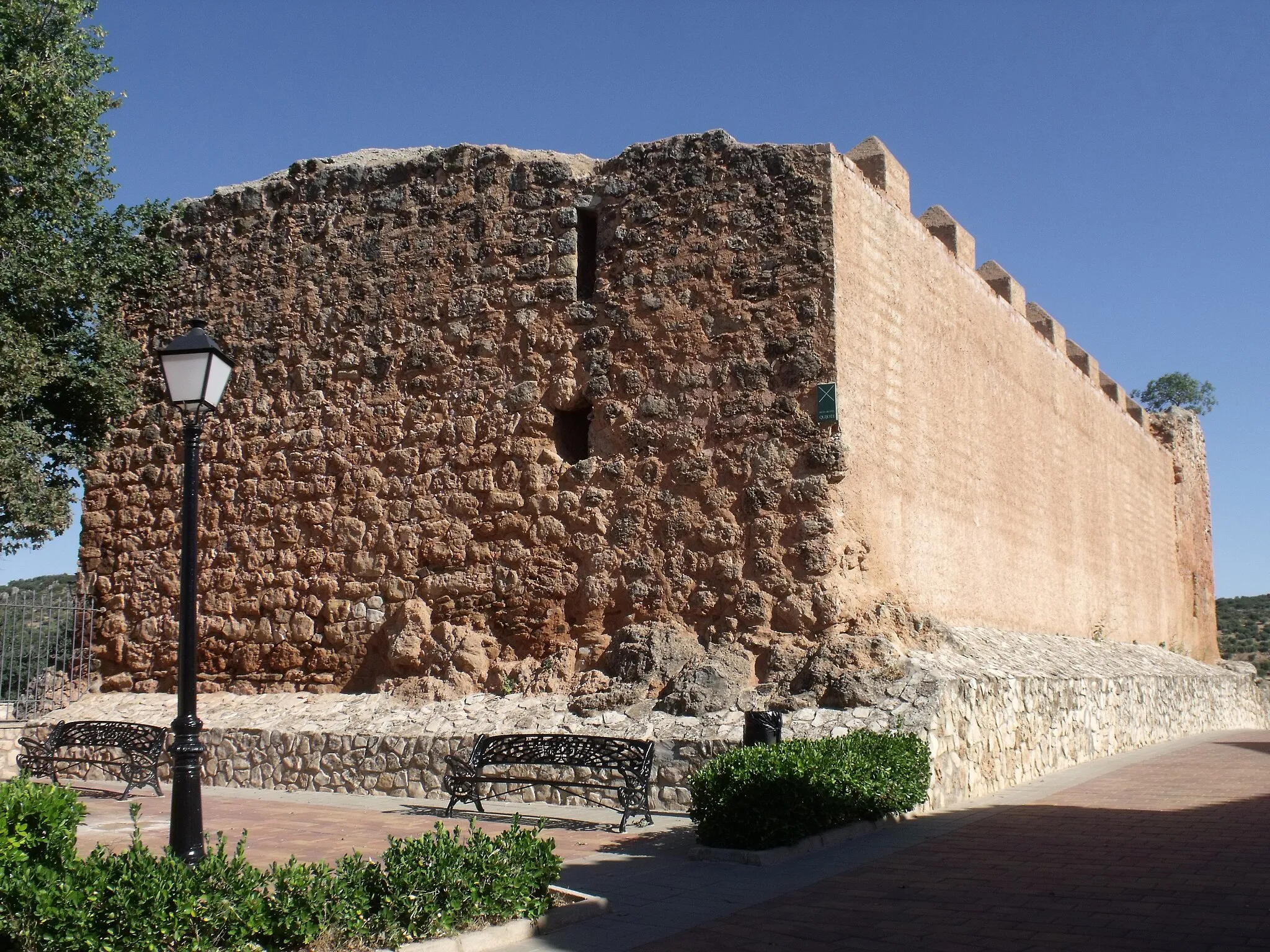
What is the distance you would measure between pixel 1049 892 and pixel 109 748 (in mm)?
9111

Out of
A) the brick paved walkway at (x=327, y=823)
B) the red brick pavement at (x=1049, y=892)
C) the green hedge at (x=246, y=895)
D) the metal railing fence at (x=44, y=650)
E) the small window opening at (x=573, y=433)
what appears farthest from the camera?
the metal railing fence at (x=44, y=650)

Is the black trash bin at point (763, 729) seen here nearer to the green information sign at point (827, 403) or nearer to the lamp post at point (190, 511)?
the green information sign at point (827, 403)

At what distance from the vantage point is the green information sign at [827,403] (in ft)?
33.3

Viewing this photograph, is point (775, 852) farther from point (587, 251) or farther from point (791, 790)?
point (587, 251)

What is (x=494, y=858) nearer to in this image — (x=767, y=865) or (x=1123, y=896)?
(x=767, y=865)

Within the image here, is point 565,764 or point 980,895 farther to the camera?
point 565,764

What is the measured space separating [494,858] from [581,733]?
4.36m

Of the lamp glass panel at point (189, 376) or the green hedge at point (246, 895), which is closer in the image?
the green hedge at point (246, 895)

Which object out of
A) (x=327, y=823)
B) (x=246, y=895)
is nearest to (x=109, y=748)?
(x=327, y=823)

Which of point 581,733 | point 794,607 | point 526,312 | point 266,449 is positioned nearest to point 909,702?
point 794,607

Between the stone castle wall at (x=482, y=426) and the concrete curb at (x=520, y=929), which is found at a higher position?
the stone castle wall at (x=482, y=426)

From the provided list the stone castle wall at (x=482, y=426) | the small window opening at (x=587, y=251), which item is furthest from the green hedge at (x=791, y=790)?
the small window opening at (x=587, y=251)

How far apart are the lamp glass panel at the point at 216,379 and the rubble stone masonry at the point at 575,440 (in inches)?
195

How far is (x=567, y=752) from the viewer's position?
29.2 feet
